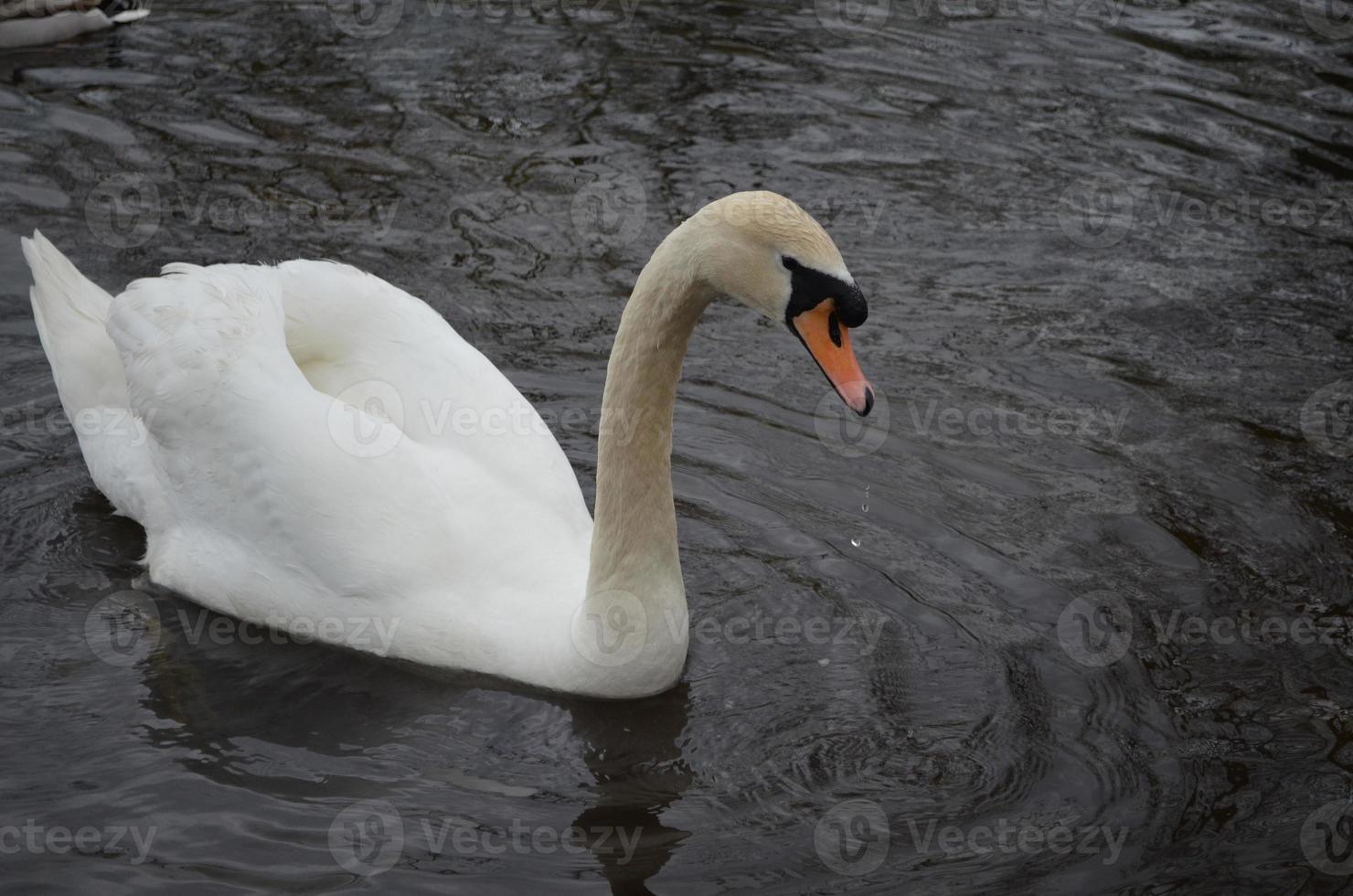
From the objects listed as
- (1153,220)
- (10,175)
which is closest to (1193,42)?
(1153,220)

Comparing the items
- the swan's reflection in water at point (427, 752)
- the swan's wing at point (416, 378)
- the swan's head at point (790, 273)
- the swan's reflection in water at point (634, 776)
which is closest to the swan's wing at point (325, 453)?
the swan's wing at point (416, 378)

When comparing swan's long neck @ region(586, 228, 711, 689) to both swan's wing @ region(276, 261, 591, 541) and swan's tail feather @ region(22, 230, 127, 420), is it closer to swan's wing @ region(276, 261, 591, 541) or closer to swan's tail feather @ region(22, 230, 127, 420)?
swan's wing @ region(276, 261, 591, 541)

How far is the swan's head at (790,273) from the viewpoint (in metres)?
5.14

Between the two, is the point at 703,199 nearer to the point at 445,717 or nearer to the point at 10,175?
the point at 10,175

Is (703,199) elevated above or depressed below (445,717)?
above

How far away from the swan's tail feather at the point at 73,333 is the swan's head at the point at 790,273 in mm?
3344

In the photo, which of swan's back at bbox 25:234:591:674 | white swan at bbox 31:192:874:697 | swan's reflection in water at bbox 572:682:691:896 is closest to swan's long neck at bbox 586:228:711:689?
white swan at bbox 31:192:874:697

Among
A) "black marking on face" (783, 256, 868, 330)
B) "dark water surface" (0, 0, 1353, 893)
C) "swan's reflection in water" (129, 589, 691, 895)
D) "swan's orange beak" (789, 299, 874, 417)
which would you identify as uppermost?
"black marking on face" (783, 256, 868, 330)

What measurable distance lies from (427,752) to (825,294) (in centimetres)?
231

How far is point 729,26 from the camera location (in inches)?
535

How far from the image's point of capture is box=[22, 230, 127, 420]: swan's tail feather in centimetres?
731

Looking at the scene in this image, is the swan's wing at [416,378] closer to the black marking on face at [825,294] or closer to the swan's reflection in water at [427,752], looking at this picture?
the swan's reflection in water at [427,752]

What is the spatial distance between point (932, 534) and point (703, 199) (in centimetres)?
389

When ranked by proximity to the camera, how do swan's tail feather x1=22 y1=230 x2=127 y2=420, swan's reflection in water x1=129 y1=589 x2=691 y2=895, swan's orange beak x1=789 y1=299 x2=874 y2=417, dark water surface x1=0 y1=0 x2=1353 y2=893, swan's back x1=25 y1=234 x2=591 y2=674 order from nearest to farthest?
swan's orange beak x1=789 y1=299 x2=874 y2=417 < swan's reflection in water x1=129 y1=589 x2=691 y2=895 < dark water surface x1=0 y1=0 x2=1353 y2=893 < swan's back x1=25 y1=234 x2=591 y2=674 < swan's tail feather x1=22 y1=230 x2=127 y2=420
